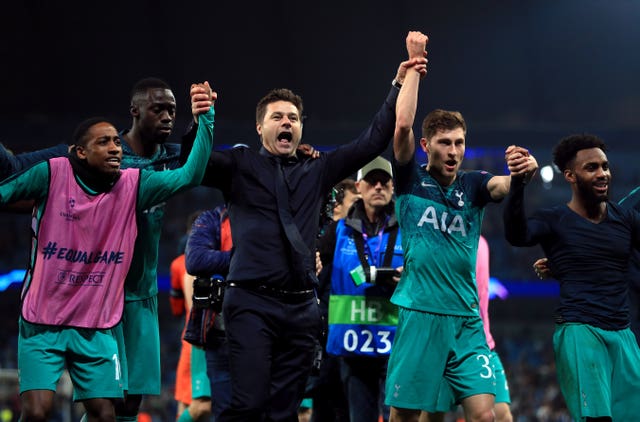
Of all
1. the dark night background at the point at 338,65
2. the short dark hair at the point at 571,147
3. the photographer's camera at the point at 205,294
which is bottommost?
the photographer's camera at the point at 205,294

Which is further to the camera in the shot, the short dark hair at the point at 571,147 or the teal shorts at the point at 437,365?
the short dark hair at the point at 571,147

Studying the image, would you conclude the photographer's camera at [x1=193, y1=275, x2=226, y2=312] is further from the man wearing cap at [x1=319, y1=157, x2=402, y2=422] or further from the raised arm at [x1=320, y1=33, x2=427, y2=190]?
the raised arm at [x1=320, y1=33, x2=427, y2=190]

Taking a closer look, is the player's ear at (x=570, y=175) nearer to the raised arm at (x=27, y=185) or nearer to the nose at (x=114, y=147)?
the nose at (x=114, y=147)

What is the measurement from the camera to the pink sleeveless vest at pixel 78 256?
4730mm

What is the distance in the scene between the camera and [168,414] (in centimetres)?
2000

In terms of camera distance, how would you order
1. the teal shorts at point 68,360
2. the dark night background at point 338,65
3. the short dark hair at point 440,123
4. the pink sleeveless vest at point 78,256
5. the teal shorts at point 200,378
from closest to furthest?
1. the teal shorts at point 68,360
2. the pink sleeveless vest at point 78,256
3. the short dark hair at point 440,123
4. the teal shorts at point 200,378
5. the dark night background at point 338,65

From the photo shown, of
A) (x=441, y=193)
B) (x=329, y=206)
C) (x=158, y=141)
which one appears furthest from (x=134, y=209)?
(x=441, y=193)

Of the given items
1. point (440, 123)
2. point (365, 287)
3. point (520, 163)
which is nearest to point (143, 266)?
point (365, 287)

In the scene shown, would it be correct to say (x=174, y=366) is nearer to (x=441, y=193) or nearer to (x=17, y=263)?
(x=17, y=263)

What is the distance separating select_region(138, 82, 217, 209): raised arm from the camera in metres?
4.77

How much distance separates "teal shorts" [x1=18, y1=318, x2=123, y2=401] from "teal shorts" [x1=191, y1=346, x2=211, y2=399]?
2.65 meters

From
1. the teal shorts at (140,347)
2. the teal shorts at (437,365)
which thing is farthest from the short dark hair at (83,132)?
the teal shorts at (437,365)

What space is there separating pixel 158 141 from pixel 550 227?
2.53 meters

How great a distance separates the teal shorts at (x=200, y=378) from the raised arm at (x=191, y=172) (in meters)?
2.68
